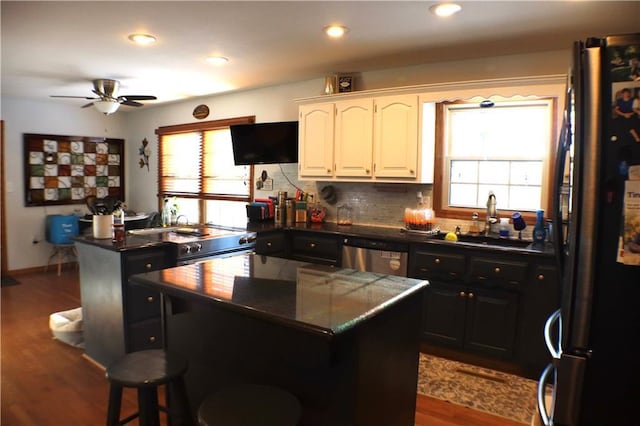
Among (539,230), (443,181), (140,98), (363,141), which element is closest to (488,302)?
(539,230)

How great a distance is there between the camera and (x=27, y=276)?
5738 mm

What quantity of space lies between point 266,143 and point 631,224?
12.4 feet

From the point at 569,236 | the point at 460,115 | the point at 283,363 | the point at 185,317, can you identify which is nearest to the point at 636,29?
the point at 460,115

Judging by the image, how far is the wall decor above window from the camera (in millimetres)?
5848

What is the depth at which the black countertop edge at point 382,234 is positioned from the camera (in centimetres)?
295

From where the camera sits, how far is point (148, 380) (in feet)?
5.35

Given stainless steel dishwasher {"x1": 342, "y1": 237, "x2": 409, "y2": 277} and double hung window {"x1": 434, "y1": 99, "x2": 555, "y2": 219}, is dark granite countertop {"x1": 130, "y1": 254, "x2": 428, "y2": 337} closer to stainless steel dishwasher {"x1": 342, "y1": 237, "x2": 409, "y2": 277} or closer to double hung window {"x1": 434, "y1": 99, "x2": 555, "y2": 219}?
stainless steel dishwasher {"x1": 342, "y1": 237, "x2": 409, "y2": 277}

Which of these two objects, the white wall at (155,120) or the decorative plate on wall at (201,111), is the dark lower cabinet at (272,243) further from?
the decorative plate on wall at (201,111)

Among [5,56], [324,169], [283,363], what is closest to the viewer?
[283,363]

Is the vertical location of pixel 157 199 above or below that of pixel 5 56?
below

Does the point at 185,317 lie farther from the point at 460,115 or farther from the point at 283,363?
the point at 460,115

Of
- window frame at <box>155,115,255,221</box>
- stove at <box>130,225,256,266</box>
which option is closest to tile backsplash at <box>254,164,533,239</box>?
window frame at <box>155,115,255,221</box>

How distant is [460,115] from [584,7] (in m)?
1.36

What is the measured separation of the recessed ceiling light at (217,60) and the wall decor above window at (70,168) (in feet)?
11.3
